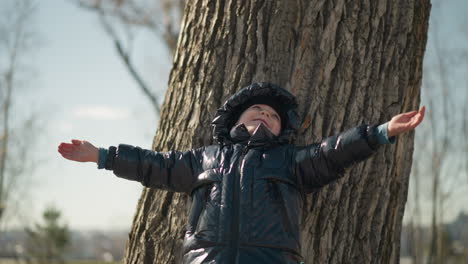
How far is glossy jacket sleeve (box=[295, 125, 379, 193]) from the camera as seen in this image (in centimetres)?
276

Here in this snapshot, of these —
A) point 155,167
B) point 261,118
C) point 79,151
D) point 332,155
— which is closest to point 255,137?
point 261,118

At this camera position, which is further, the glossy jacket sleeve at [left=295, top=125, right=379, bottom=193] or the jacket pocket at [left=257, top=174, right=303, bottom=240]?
the jacket pocket at [left=257, top=174, right=303, bottom=240]

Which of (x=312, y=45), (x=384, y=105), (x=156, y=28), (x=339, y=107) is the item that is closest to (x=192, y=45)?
(x=312, y=45)

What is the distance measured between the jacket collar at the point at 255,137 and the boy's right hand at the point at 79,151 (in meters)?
0.80

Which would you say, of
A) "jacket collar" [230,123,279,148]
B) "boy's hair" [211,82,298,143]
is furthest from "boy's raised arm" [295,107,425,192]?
"boy's hair" [211,82,298,143]

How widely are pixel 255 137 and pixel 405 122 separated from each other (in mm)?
817

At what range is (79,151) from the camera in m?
3.09

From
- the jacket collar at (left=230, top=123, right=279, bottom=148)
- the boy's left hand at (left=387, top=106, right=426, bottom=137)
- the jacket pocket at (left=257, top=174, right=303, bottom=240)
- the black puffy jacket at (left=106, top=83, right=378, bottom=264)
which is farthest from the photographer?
the jacket collar at (left=230, top=123, right=279, bottom=148)

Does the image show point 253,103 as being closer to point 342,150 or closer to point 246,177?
point 246,177

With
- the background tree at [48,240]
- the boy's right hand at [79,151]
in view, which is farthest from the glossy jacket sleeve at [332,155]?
the background tree at [48,240]

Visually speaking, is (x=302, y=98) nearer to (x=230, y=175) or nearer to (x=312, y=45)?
(x=312, y=45)

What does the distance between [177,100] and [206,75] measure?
0.28m

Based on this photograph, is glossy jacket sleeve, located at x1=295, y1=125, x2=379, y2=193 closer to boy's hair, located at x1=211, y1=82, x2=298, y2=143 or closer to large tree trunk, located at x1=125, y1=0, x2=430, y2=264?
boy's hair, located at x1=211, y1=82, x2=298, y2=143

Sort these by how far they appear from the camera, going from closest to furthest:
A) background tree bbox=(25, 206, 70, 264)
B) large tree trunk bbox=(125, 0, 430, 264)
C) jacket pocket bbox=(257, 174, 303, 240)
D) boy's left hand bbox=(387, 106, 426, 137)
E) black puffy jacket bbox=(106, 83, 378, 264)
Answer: boy's left hand bbox=(387, 106, 426, 137)
black puffy jacket bbox=(106, 83, 378, 264)
jacket pocket bbox=(257, 174, 303, 240)
large tree trunk bbox=(125, 0, 430, 264)
background tree bbox=(25, 206, 70, 264)
